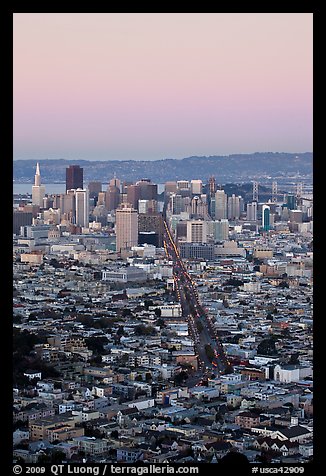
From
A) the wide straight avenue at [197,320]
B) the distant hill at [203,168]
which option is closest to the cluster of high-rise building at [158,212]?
the wide straight avenue at [197,320]

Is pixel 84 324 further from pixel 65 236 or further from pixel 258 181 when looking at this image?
pixel 65 236

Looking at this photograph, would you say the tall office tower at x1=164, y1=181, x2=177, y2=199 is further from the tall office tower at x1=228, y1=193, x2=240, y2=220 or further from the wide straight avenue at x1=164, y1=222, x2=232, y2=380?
the wide straight avenue at x1=164, y1=222, x2=232, y2=380

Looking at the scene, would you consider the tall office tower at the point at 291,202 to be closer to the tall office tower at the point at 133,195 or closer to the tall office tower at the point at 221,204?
the tall office tower at the point at 221,204

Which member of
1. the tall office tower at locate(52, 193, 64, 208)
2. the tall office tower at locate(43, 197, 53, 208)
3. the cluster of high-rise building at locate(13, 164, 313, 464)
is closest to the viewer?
the cluster of high-rise building at locate(13, 164, 313, 464)

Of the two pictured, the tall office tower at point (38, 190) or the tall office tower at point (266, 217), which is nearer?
the tall office tower at point (38, 190)

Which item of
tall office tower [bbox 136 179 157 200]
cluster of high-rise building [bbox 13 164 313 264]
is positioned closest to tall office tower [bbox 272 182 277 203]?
cluster of high-rise building [bbox 13 164 313 264]

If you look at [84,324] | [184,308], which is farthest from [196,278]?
[84,324]

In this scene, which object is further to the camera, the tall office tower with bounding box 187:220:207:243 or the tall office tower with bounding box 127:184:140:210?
the tall office tower with bounding box 187:220:207:243

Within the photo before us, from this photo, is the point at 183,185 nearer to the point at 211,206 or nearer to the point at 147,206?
the point at 211,206
